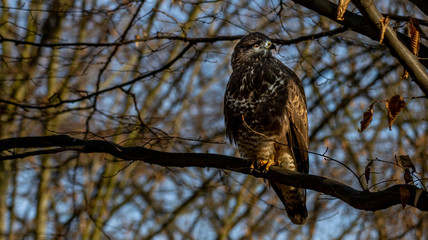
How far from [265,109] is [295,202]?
1120 mm

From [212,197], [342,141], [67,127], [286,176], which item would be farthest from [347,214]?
[286,176]

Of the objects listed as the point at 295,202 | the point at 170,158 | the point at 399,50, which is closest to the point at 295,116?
the point at 295,202

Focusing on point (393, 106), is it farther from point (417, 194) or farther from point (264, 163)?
point (264, 163)

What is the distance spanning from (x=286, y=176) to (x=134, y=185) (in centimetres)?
662

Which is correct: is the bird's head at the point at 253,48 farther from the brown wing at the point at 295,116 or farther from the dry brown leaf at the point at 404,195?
the dry brown leaf at the point at 404,195

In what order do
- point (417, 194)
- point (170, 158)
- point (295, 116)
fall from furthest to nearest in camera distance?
point (295, 116) < point (170, 158) < point (417, 194)

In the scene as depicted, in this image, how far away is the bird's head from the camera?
17.1 feet

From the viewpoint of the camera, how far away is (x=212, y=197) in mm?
9789

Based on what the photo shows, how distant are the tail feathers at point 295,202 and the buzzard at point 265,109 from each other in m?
0.30

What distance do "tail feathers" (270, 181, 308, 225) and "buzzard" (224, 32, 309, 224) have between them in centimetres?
30

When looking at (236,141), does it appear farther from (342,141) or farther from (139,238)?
(139,238)

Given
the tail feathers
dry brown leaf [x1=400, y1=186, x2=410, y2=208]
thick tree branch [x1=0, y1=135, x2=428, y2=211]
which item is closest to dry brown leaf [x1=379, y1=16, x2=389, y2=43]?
dry brown leaf [x1=400, y1=186, x2=410, y2=208]

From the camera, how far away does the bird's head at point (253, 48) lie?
17.1ft

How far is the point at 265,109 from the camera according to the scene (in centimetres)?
488
